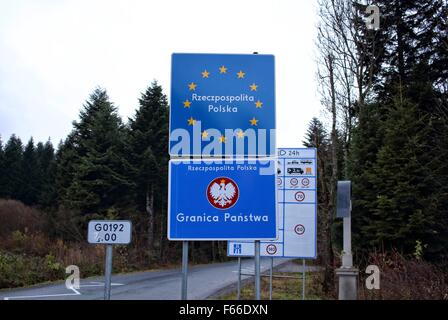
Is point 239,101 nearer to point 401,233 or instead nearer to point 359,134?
point 401,233

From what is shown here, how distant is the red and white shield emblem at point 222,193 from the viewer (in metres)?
4.41

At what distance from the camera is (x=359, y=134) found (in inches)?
693

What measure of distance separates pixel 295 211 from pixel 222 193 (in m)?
6.81

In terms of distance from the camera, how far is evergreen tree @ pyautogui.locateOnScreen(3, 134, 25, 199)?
48.7 m

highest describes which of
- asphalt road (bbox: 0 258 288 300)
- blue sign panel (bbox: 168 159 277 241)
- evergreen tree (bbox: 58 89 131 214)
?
evergreen tree (bbox: 58 89 131 214)

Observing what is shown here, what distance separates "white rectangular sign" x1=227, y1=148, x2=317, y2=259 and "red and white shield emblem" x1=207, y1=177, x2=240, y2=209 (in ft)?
21.1

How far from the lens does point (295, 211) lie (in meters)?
11.0

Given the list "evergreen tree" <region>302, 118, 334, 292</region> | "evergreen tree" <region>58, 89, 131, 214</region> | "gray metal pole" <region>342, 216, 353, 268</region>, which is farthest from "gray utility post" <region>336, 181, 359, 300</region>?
"evergreen tree" <region>58, 89, 131, 214</region>

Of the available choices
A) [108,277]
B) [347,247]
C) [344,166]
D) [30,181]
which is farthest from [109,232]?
[30,181]

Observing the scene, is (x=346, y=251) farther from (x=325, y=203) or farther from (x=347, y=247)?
(x=325, y=203)

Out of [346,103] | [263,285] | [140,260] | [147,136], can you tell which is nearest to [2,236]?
[140,260]

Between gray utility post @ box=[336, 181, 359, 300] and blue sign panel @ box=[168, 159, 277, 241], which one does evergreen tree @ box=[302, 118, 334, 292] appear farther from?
blue sign panel @ box=[168, 159, 277, 241]

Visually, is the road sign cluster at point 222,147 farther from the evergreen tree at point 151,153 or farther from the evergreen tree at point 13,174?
the evergreen tree at point 13,174
